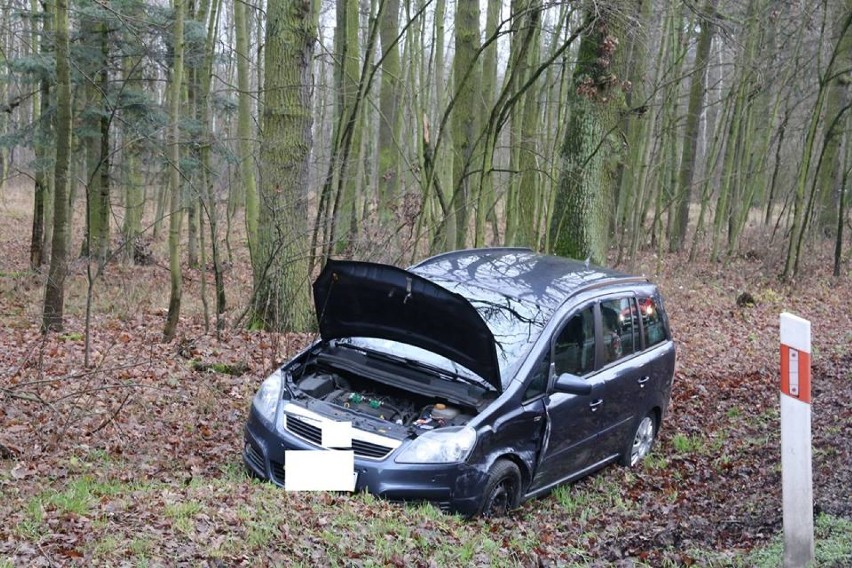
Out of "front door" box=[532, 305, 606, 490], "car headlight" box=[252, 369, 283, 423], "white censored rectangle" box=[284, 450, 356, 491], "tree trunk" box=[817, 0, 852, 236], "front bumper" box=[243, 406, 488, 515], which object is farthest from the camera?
"tree trunk" box=[817, 0, 852, 236]

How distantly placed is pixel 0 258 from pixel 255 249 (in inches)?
502

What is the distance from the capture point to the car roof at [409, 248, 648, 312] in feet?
23.0

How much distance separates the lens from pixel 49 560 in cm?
412

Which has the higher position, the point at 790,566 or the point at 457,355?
the point at 457,355

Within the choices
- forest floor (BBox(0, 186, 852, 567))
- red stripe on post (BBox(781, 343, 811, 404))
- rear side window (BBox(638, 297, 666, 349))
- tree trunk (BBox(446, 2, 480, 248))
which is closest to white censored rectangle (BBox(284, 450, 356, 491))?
forest floor (BBox(0, 186, 852, 567))

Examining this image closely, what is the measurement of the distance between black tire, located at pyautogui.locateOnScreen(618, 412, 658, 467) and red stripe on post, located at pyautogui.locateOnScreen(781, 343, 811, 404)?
3.69m

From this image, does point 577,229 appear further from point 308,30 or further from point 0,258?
point 0,258

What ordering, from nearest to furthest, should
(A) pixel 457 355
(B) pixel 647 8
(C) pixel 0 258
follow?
(A) pixel 457 355 < (B) pixel 647 8 < (C) pixel 0 258

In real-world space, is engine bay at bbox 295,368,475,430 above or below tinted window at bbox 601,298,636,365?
below

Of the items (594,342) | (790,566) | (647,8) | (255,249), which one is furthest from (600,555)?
(647,8)

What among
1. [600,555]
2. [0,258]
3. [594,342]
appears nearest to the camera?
[600,555]

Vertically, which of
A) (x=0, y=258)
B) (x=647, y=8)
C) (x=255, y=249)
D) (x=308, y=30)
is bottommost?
(x=0, y=258)

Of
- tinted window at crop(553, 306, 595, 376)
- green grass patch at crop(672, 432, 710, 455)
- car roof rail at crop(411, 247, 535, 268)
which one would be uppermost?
car roof rail at crop(411, 247, 535, 268)

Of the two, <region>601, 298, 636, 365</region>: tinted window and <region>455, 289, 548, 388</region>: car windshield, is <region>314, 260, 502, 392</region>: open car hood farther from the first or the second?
<region>601, 298, 636, 365</region>: tinted window
